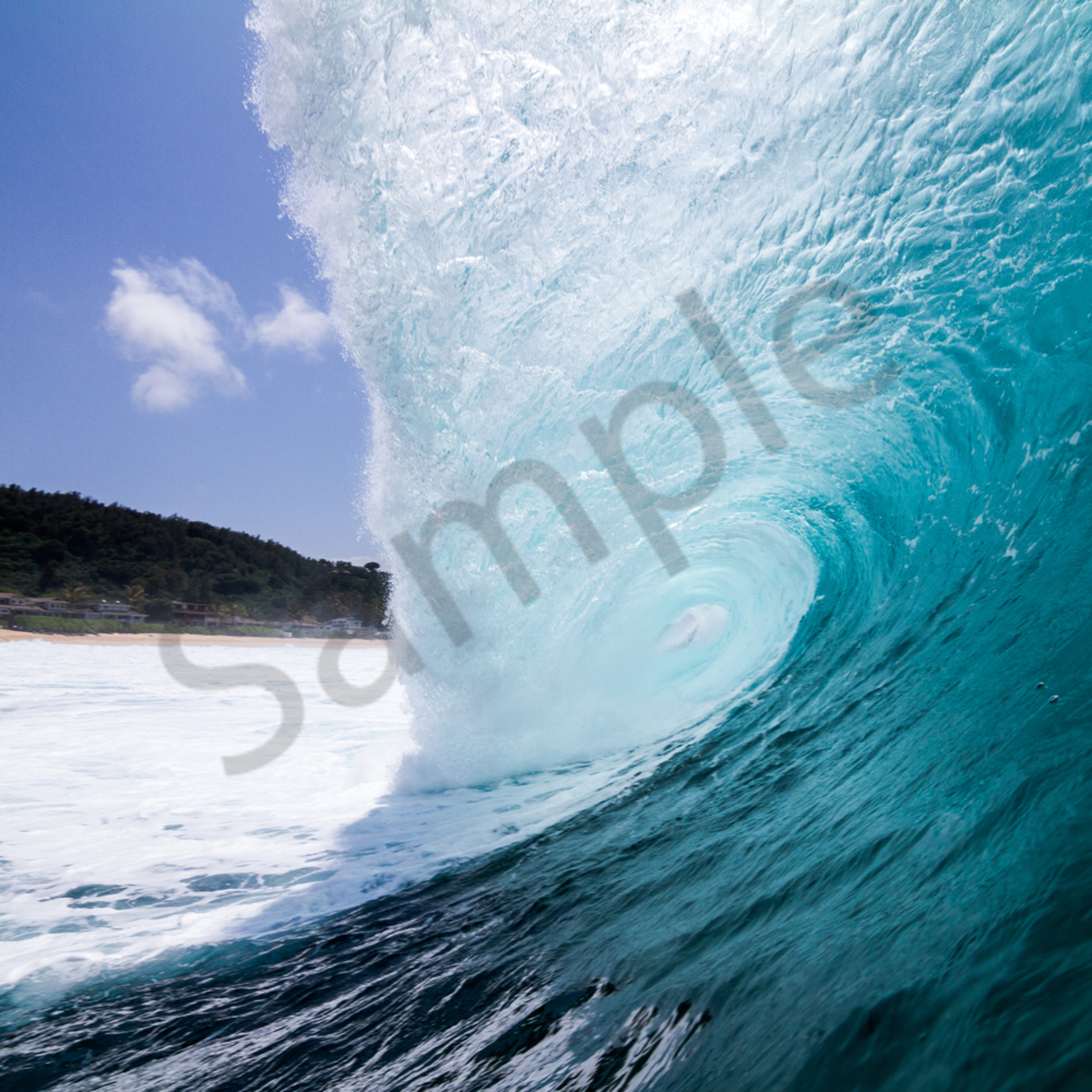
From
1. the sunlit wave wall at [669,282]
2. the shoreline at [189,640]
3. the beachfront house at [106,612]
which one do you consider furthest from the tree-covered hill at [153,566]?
the sunlit wave wall at [669,282]

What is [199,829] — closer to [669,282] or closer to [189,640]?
[669,282]

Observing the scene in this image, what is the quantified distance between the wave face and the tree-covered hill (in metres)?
46.7

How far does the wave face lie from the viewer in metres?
2.02

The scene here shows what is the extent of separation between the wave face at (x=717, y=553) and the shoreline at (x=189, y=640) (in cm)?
1785

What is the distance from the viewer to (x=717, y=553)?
836cm

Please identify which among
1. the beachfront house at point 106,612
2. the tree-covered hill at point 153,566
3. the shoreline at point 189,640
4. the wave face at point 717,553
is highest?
the tree-covered hill at point 153,566

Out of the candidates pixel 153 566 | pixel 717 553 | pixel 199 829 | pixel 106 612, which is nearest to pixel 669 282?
pixel 717 553

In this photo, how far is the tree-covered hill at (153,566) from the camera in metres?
49.2

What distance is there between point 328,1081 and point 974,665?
3.67 m

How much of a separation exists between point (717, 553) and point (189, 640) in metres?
38.3

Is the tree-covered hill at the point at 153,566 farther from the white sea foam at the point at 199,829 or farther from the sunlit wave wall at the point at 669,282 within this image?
the sunlit wave wall at the point at 669,282

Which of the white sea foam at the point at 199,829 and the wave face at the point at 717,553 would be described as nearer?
the wave face at the point at 717,553

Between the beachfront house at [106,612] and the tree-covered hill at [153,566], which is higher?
the tree-covered hill at [153,566]

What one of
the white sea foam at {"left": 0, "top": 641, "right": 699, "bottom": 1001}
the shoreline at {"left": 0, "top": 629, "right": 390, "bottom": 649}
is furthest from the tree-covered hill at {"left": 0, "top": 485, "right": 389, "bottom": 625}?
the white sea foam at {"left": 0, "top": 641, "right": 699, "bottom": 1001}
